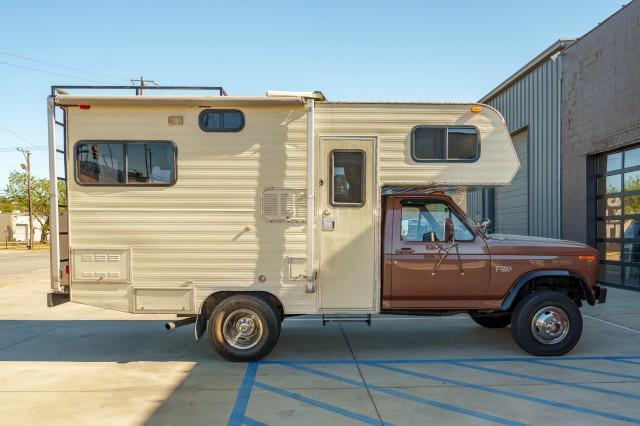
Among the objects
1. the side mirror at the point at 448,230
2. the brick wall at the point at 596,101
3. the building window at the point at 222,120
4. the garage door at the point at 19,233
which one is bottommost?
the garage door at the point at 19,233

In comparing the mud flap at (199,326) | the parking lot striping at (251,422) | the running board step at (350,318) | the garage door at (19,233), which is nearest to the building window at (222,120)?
the mud flap at (199,326)

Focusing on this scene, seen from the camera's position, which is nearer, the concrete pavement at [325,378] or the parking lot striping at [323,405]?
the parking lot striping at [323,405]

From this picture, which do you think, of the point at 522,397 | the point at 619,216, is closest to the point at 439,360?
the point at 522,397

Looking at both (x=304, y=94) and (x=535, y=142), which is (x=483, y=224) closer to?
(x=304, y=94)

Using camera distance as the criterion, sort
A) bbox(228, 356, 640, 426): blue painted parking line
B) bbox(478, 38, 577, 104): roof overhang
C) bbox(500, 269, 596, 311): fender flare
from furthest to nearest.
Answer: bbox(478, 38, 577, 104): roof overhang, bbox(500, 269, 596, 311): fender flare, bbox(228, 356, 640, 426): blue painted parking line

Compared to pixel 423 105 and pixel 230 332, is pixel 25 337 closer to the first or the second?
pixel 230 332

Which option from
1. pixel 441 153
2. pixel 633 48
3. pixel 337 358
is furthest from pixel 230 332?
pixel 633 48

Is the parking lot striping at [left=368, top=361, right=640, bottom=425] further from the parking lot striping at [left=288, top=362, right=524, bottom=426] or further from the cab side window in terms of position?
the cab side window

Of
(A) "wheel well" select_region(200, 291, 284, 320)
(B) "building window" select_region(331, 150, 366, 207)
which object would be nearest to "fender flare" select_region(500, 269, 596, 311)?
(B) "building window" select_region(331, 150, 366, 207)

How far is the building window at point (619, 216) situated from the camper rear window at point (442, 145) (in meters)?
6.65

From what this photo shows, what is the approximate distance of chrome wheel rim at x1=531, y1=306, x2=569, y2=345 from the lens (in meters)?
5.90

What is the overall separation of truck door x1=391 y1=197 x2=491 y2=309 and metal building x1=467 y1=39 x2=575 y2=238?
599 cm

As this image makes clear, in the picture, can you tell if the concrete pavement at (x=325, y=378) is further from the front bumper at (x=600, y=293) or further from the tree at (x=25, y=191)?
the tree at (x=25, y=191)

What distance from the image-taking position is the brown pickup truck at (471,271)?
19.2 ft
